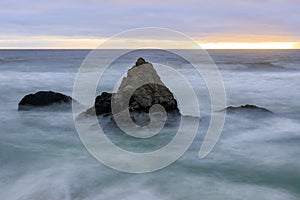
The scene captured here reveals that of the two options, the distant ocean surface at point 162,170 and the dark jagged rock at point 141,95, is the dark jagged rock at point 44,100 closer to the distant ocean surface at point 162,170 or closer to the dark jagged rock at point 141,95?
the distant ocean surface at point 162,170

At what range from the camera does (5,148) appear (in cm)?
1119

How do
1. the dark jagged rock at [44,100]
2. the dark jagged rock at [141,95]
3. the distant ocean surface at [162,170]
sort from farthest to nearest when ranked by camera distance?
the dark jagged rock at [44,100], the dark jagged rock at [141,95], the distant ocean surface at [162,170]

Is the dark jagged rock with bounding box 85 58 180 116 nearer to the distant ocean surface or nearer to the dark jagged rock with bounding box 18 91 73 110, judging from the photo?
the distant ocean surface

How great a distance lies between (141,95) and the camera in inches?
501

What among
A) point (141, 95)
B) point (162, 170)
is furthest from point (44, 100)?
point (162, 170)

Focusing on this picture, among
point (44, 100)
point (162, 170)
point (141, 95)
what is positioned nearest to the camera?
point (162, 170)

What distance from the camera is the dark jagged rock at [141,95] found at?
1267 cm

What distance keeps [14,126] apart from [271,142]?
8.65 m

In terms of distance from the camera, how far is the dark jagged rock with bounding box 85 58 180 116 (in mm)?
12672

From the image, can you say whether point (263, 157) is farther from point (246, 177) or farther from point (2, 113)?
point (2, 113)

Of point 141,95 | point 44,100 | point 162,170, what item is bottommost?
point 162,170

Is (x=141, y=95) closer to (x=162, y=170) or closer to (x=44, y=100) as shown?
(x=162, y=170)

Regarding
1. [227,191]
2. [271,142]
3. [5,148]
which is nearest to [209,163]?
[227,191]

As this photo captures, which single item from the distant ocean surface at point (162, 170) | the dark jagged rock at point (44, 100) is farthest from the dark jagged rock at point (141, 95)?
the dark jagged rock at point (44, 100)
